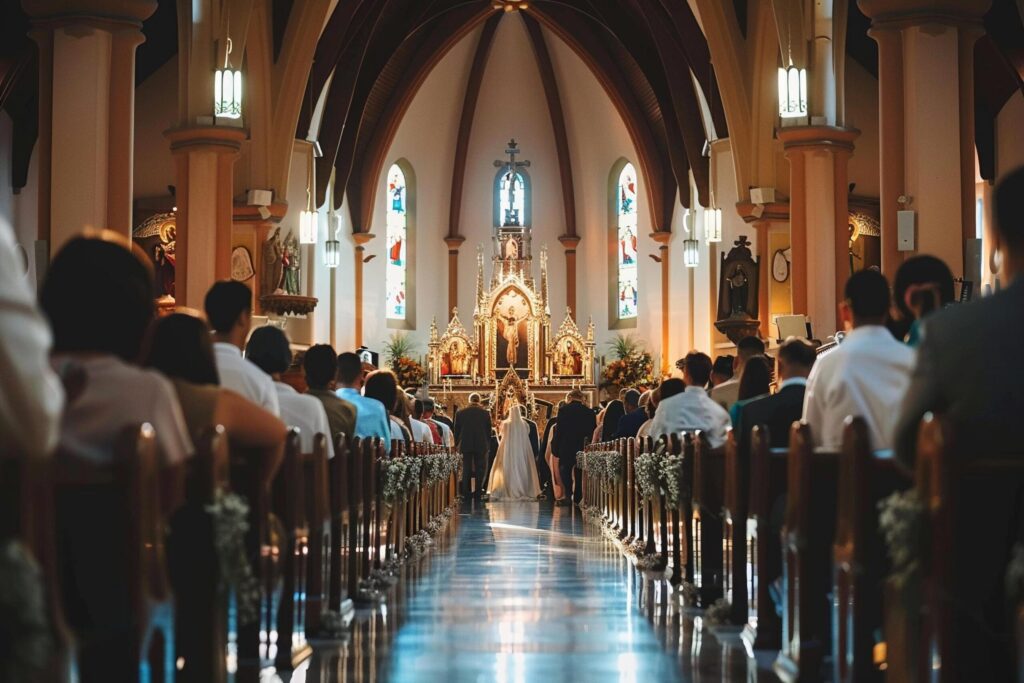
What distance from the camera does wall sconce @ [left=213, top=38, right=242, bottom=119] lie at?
51.0ft

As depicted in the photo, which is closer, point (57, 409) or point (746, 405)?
point (57, 409)

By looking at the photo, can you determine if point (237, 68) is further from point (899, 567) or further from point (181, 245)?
point (899, 567)

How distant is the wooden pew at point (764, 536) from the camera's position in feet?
17.0

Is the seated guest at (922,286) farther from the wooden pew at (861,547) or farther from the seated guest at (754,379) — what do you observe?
the seated guest at (754,379)

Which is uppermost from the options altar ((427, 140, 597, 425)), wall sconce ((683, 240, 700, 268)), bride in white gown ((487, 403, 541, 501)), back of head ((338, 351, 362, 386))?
wall sconce ((683, 240, 700, 268))

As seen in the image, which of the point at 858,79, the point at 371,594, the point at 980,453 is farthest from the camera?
the point at 858,79

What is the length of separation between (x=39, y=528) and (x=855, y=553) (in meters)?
2.28

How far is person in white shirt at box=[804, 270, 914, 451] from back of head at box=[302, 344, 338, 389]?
3092 millimetres

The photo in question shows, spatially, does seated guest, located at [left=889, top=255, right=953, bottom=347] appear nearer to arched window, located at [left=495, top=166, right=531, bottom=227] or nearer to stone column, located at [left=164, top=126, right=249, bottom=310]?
stone column, located at [left=164, top=126, right=249, bottom=310]

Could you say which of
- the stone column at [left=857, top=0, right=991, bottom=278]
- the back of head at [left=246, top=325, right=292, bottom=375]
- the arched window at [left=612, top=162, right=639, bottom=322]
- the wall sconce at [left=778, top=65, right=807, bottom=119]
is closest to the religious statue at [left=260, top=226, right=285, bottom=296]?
the wall sconce at [left=778, top=65, right=807, bottom=119]

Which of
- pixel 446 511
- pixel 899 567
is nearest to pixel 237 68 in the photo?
pixel 446 511

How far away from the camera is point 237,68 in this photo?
658 inches

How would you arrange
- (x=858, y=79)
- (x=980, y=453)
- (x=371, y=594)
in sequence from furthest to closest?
(x=858, y=79)
(x=371, y=594)
(x=980, y=453)

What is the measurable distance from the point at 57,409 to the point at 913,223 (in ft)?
34.8
